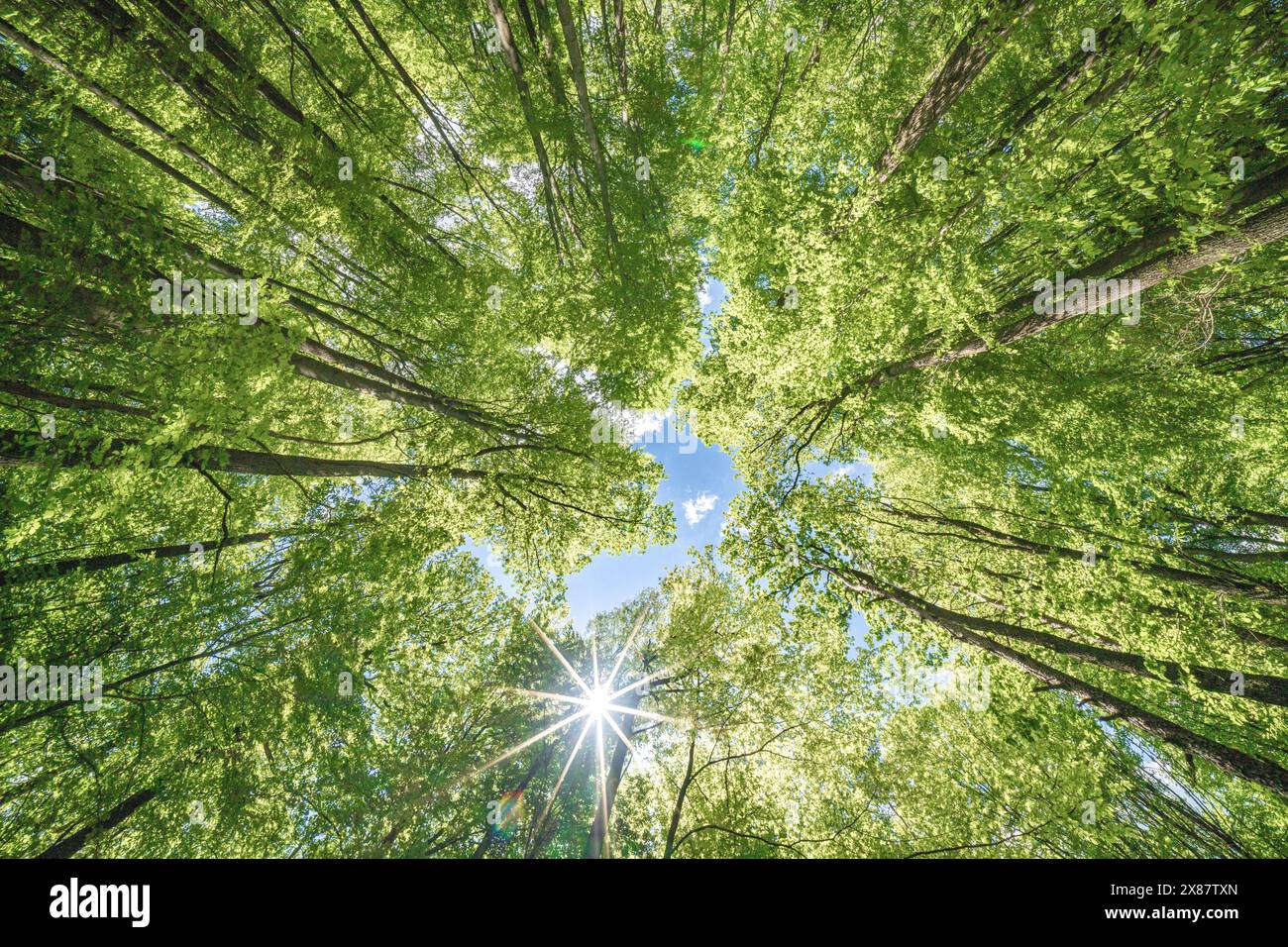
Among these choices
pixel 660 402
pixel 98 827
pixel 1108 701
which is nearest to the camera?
pixel 98 827

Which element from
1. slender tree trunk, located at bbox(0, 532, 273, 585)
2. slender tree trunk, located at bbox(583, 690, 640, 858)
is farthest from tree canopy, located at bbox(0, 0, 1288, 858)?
slender tree trunk, located at bbox(583, 690, 640, 858)

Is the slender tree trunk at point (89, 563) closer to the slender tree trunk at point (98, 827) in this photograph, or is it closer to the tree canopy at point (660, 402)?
the tree canopy at point (660, 402)

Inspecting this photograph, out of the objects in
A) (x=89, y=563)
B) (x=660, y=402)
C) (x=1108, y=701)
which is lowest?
(x=1108, y=701)

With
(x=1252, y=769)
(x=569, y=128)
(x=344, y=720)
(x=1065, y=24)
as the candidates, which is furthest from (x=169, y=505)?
(x=1252, y=769)

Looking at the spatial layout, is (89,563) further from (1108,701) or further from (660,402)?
(1108,701)

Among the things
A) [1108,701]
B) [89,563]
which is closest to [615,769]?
[1108,701]

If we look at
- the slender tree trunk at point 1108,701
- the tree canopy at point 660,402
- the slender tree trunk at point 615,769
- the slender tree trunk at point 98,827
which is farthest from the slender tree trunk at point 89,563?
the slender tree trunk at point 615,769

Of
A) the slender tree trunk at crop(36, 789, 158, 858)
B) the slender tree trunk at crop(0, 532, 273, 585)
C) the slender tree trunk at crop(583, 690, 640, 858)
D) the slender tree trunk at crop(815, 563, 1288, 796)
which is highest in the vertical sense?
the slender tree trunk at crop(0, 532, 273, 585)

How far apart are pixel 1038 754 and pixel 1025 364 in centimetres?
969

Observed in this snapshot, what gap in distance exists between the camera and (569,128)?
9391 millimetres

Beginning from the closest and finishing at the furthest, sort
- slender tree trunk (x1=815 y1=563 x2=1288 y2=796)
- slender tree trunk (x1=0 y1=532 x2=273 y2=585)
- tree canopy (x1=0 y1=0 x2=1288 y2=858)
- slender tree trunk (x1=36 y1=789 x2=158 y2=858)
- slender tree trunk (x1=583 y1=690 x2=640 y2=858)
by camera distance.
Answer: tree canopy (x1=0 y1=0 x2=1288 y2=858) < slender tree trunk (x1=0 y1=532 x2=273 y2=585) < slender tree trunk (x1=815 y1=563 x2=1288 y2=796) < slender tree trunk (x1=36 y1=789 x2=158 y2=858) < slender tree trunk (x1=583 y1=690 x2=640 y2=858)

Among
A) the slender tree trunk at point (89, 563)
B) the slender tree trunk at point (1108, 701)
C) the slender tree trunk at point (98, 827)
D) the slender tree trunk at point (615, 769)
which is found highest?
the slender tree trunk at point (89, 563)

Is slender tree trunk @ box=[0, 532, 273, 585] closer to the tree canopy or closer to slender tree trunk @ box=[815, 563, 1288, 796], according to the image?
the tree canopy
